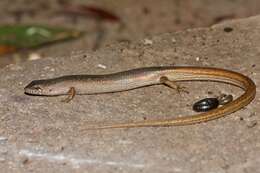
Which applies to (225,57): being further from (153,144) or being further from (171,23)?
(171,23)

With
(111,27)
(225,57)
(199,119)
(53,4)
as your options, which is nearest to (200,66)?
(225,57)

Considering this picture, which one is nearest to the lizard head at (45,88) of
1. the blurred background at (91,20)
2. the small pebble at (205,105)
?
the small pebble at (205,105)

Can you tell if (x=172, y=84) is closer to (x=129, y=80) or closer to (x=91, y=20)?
(x=129, y=80)

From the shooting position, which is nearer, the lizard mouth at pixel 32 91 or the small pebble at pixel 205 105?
the small pebble at pixel 205 105

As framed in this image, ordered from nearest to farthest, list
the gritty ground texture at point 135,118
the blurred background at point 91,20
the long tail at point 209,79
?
the gritty ground texture at point 135,118 → the long tail at point 209,79 → the blurred background at point 91,20

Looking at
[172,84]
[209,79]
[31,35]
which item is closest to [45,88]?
[172,84]

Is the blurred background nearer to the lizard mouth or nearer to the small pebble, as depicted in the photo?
the lizard mouth

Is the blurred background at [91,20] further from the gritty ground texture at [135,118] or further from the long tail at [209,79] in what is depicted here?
the long tail at [209,79]
